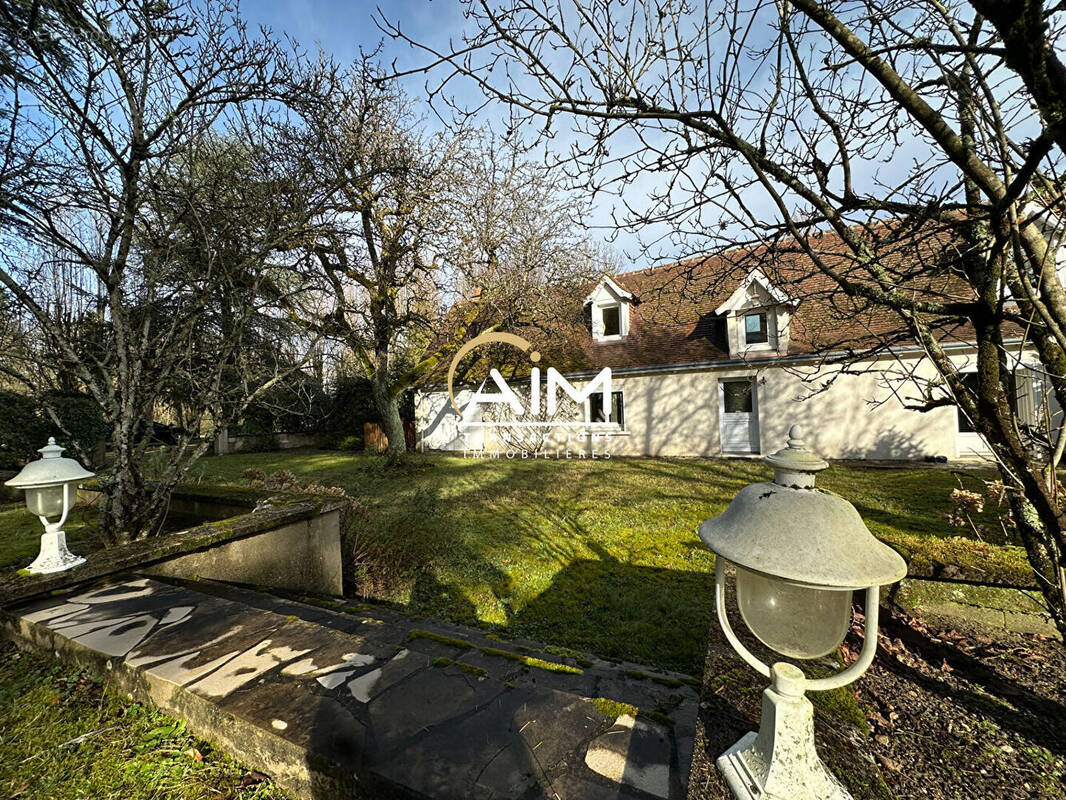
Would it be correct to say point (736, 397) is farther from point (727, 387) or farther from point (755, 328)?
point (755, 328)

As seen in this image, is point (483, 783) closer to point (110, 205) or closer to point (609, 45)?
point (609, 45)

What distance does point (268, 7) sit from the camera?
4457 millimetres

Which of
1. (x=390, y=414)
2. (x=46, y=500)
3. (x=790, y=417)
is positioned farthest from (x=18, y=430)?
(x=790, y=417)

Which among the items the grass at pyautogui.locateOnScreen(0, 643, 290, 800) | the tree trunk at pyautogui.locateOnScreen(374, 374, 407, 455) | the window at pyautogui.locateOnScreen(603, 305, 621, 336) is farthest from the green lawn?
the window at pyautogui.locateOnScreen(603, 305, 621, 336)

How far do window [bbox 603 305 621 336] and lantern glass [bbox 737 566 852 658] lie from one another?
1357 cm

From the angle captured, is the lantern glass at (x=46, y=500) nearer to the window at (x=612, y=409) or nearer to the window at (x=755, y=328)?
the window at (x=612, y=409)

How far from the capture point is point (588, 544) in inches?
244

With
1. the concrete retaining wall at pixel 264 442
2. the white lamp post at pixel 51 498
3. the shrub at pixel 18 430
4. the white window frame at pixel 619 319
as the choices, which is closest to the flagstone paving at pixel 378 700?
the white lamp post at pixel 51 498

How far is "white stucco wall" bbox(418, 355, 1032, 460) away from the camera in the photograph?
10.4 metres

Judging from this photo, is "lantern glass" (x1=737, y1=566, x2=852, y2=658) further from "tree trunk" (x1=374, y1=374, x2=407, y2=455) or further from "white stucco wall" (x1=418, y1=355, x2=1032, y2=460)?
"tree trunk" (x1=374, y1=374, x2=407, y2=455)

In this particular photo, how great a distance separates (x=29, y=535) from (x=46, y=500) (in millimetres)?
3354

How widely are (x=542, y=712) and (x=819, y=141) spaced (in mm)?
3499

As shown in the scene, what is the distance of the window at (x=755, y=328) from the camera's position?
39.9 ft

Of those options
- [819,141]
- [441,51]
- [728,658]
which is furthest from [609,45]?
[728,658]
